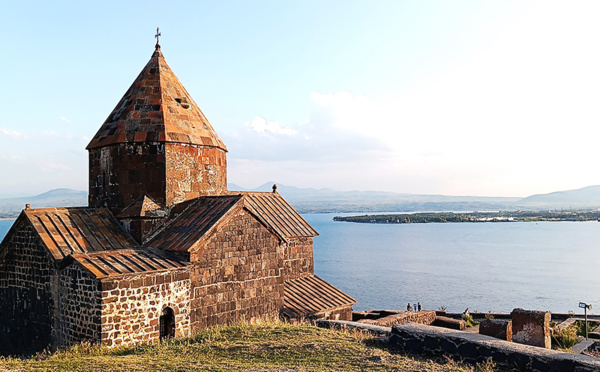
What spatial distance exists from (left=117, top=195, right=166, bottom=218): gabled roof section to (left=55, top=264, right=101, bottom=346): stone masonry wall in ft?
7.74

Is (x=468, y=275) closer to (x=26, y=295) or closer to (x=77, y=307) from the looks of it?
(x=26, y=295)

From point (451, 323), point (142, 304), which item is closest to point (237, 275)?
point (142, 304)

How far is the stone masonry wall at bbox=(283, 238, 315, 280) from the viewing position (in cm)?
1495

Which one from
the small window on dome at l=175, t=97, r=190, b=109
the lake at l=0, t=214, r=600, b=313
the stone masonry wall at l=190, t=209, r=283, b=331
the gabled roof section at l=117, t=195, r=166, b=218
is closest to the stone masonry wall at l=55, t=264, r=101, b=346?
the stone masonry wall at l=190, t=209, r=283, b=331

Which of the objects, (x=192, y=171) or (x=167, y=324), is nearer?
(x=167, y=324)

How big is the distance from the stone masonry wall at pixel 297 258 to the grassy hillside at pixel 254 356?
6.13 metres

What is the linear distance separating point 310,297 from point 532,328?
6757 millimetres

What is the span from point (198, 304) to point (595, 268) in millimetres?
66315

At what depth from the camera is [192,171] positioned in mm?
12406

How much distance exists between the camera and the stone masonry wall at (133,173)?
38.9 ft

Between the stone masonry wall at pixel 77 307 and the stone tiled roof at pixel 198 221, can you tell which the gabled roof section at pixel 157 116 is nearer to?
the stone tiled roof at pixel 198 221

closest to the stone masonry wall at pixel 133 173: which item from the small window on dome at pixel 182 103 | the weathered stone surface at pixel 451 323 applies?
the small window on dome at pixel 182 103

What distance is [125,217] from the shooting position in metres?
11.5

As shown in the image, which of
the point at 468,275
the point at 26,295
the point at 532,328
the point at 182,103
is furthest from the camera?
the point at 468,275
